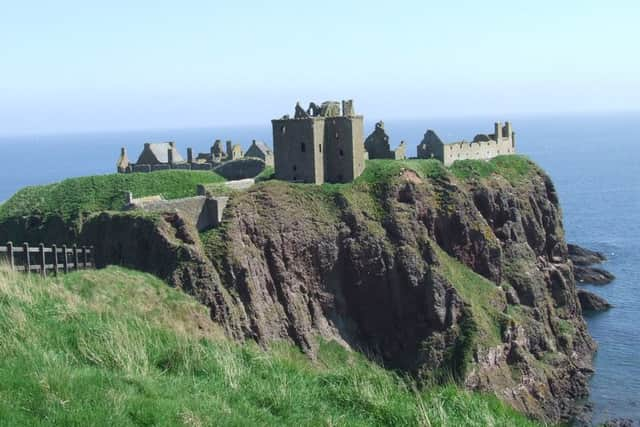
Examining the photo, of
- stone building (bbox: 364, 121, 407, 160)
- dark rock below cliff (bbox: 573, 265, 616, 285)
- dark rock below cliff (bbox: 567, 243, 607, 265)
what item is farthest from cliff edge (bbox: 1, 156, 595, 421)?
dark rock below cliff (bbox: 567, 243, 607, 265)

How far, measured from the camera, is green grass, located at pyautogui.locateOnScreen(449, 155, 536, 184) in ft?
239

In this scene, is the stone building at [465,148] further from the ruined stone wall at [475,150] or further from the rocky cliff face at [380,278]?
the rocky cliff face at [380,278]

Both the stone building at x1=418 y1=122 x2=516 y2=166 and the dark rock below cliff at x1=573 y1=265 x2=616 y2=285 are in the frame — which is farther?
the dark rock below cliff at x1=573 y1=265 x2=616 y2=285

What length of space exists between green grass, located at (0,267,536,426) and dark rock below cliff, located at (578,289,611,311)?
227ft

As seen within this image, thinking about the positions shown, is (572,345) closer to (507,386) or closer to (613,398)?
(613,398)

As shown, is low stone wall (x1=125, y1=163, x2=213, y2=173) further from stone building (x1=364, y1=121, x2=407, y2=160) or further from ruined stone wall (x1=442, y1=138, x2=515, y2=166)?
ruined stone wall (x1=442, y1=138, x2=515, y2=166)

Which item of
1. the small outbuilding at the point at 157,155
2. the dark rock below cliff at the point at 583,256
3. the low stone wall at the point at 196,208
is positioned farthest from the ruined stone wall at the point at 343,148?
the dark rock below cliff at the point at 583,256

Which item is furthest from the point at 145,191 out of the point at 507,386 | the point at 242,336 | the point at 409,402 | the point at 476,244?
the point at 409,402

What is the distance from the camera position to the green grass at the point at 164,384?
13945 mm

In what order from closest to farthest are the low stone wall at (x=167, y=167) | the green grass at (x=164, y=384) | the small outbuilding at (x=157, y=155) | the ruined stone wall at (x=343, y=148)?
the green grass at (x=164, y=384)
the ruined stone wall at (x=343, y=148)
the low stone wall at (x=167, y=167)
the small outbuilding at (x=157, y=155)

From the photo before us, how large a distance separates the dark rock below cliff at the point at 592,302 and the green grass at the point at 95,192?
40872 mm

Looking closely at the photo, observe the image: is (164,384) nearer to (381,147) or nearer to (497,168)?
(381,147)

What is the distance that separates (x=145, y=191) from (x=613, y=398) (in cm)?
3831

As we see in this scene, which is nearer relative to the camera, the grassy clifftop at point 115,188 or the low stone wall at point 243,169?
the grassy clifftop at point 115,188
